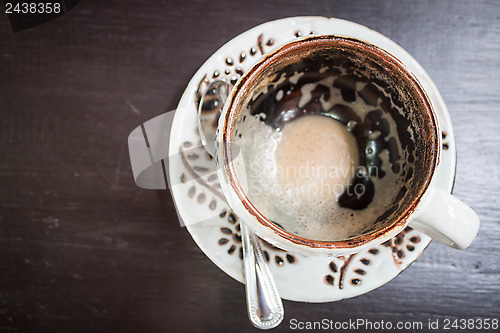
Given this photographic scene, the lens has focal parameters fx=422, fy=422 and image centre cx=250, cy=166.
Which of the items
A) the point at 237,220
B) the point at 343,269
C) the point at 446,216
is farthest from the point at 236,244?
the point at 446,216

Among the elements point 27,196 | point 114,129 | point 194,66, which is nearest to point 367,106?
point 194,66

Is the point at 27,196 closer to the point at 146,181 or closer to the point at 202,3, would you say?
the point at 146,181

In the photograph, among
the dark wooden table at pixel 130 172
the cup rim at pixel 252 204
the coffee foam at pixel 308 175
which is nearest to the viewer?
the cup rim at pixel 252 204

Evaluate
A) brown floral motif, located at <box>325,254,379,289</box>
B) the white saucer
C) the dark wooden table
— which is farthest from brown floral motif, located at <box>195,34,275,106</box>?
brown floral motif, located at <box>325,254,379,289</box>

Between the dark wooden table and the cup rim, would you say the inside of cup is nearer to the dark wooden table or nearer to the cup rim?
the cup rim

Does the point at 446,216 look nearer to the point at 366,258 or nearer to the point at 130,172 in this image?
the point at 366,258

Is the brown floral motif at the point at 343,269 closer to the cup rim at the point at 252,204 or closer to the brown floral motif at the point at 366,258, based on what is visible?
the brown floral motif at the point at 366,258

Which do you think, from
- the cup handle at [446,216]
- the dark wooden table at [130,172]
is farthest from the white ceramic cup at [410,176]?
the dark wooden table at [130,172]
